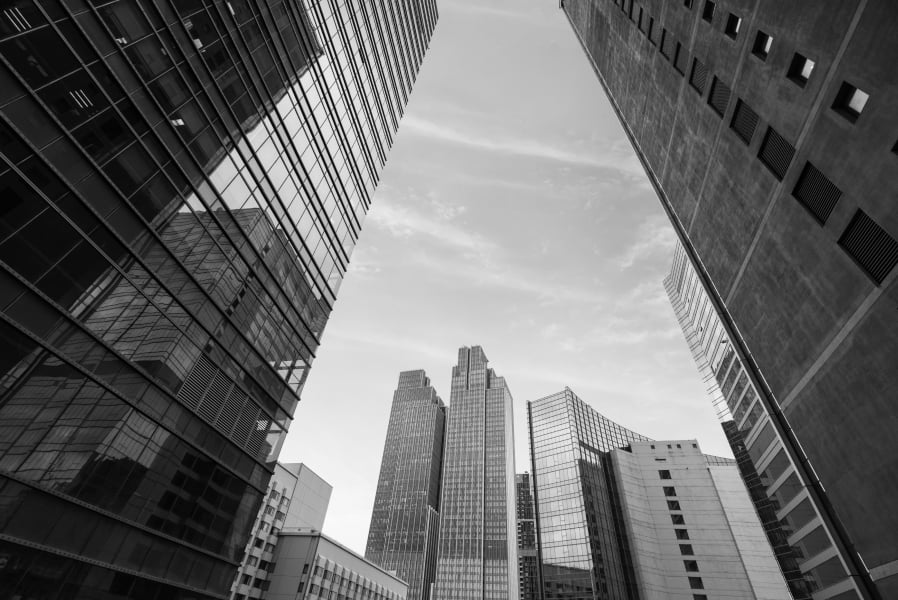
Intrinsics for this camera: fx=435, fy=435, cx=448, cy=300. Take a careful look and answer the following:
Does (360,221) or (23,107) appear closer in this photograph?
(23,107)

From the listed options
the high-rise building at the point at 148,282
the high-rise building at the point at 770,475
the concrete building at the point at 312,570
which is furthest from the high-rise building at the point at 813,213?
the concrete building at the point at 312,570

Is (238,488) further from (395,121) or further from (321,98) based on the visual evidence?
(395,121)

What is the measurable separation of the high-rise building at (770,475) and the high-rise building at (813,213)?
1.48 meters

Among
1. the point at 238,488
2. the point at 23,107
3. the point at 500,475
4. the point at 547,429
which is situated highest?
the point at 500,475

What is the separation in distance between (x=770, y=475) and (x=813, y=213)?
30271 mm

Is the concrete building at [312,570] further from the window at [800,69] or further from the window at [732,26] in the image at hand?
the window at [800,69]

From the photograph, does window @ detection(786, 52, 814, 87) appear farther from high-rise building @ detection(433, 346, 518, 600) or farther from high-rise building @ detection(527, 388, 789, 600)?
high-rise building @ detection(433, 346, 518, 600)

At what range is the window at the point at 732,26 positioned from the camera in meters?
20.5

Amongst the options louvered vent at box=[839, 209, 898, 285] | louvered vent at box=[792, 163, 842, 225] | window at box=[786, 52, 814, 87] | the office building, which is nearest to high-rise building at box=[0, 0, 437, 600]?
window at box=[786, 52, 814, 87]

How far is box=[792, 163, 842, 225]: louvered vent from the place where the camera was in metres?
15.9

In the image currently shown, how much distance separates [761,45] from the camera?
19000 mm

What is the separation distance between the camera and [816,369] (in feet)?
56.2

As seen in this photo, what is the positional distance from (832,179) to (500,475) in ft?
584

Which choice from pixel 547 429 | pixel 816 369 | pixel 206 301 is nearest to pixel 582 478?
pixel 547 429
